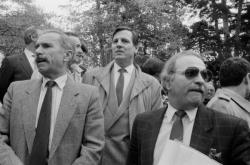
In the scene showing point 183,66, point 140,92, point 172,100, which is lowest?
point 140,92

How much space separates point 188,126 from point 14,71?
11.7 feet

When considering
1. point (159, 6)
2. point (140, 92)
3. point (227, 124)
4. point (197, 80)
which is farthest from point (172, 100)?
point (159, 6)

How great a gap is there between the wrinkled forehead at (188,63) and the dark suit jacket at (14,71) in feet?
10.6

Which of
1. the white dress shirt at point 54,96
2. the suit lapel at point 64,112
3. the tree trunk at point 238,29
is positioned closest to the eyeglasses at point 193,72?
the suit lapel at point 64,112

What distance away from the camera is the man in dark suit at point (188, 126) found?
8.95ft

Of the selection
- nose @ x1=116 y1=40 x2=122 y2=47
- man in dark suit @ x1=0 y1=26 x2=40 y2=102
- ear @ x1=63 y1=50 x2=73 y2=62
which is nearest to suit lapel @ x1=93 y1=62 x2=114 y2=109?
nose @ x1=116 y1=40 x2=122 y2=47

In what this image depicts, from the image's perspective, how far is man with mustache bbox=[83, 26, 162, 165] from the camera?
15.4 feet

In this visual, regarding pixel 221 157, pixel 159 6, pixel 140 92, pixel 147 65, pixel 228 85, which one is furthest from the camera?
pixel 159 6

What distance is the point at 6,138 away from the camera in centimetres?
364

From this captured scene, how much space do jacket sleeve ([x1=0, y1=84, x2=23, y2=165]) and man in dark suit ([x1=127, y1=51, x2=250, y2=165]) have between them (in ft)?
3.29

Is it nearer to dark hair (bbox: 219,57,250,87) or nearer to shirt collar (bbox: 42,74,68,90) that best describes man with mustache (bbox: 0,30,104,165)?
shirt collar (bbox: 42,74,68,90)

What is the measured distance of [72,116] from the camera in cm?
362

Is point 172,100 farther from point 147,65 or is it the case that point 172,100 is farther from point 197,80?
point 147,65

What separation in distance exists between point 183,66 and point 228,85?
4.10 feet
